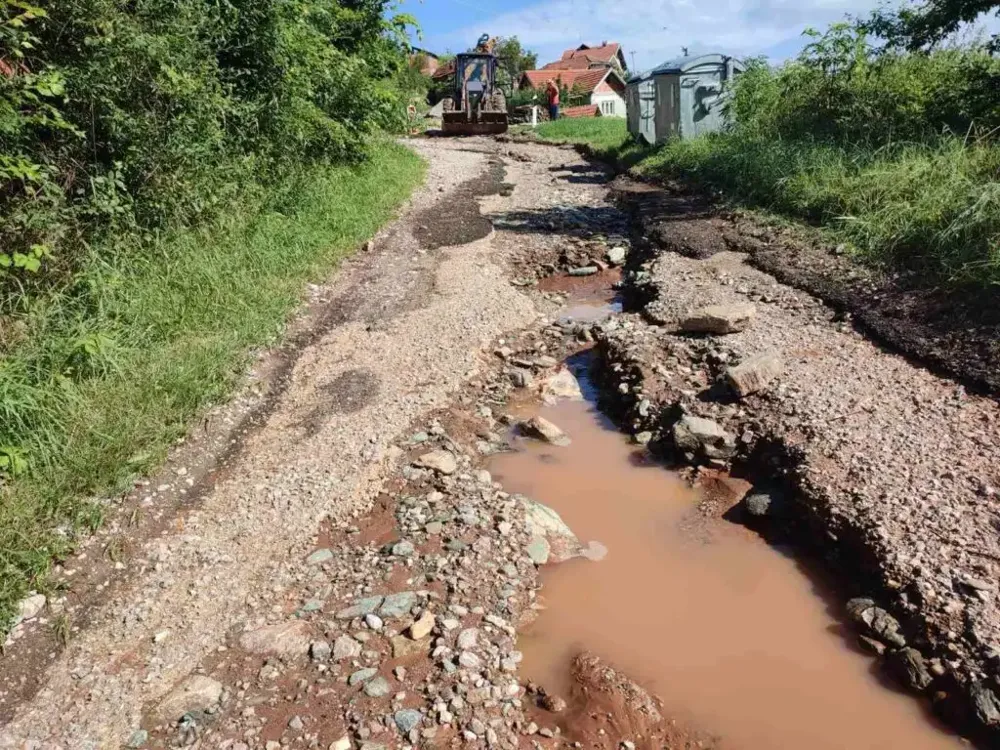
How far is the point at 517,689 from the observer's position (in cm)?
285

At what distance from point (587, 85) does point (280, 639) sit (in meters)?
46.6

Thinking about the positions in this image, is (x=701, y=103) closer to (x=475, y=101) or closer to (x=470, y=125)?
(x=470, y=125)

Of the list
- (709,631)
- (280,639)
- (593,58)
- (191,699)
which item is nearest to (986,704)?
(709,631)

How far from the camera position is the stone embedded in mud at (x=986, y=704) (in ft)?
8.43

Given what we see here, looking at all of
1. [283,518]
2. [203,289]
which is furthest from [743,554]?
[203,289]

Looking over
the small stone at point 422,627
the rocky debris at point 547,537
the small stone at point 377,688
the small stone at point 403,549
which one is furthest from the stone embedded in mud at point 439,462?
the small stone at point 377,688

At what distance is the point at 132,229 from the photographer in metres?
6.06

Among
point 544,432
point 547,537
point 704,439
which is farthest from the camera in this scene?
point 544,432

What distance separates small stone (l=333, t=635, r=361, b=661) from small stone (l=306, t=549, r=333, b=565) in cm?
59

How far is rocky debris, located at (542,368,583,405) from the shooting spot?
5.54 meters

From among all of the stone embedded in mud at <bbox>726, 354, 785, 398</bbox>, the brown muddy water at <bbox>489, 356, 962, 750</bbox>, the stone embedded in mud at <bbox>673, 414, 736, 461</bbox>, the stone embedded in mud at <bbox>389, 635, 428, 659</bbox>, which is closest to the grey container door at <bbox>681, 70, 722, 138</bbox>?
the stone embedded in mud at <bbox>726, 354, 785, 398</bbox>

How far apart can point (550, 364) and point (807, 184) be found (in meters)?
4.56

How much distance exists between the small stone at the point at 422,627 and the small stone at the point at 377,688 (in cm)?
24

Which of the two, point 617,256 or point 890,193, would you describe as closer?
point 890,193
